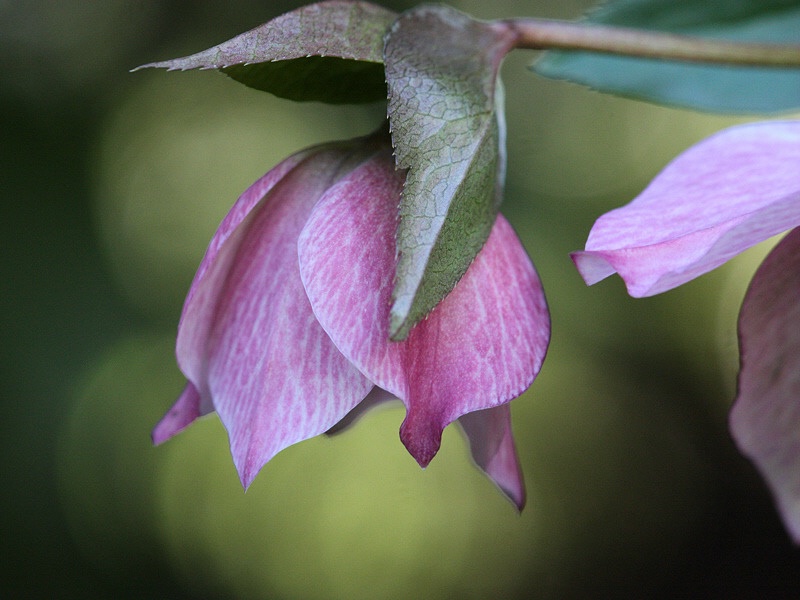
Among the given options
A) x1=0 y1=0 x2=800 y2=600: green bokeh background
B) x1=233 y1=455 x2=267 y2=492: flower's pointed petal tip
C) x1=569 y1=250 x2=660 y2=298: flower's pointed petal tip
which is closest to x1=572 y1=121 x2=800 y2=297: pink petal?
x1=569 y1=250 x2=660 y2=298: flower's pointed petal tip

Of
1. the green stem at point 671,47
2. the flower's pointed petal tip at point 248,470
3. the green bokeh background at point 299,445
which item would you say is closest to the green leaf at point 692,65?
the green stem at point 671,47

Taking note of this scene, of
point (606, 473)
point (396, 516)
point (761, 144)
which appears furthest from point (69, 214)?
point (761, 144)

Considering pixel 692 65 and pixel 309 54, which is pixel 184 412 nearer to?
pixel 309 54

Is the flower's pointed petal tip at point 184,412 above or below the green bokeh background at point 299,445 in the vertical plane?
above

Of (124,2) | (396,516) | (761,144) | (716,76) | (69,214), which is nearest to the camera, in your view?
(761,144)

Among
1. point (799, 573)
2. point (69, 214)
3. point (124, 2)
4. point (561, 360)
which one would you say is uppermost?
point (124, 2)

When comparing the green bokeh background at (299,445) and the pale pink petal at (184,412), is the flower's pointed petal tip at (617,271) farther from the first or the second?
the green bokeh background at (299,445)

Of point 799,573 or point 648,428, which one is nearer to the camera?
point 799,573

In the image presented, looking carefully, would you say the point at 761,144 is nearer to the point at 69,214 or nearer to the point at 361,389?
the point at 361,389
